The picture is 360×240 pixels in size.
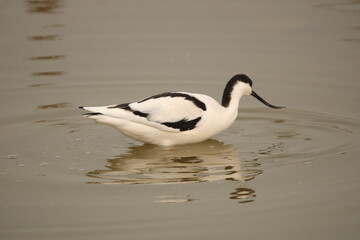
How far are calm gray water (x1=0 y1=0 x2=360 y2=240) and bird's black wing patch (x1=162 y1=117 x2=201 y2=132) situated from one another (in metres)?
0.29

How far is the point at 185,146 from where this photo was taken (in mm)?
9367

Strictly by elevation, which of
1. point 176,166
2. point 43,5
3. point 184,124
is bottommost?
point 176,166

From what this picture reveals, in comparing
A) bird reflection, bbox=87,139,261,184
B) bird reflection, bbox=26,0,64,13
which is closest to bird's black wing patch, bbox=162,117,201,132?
bird reflection, bbox=87,139,261,184

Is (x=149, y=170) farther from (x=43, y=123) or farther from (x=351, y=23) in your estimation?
(x=351, y=23)

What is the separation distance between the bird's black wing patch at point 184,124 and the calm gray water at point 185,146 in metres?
0.29

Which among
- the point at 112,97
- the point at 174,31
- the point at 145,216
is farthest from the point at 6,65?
the point at 145,216

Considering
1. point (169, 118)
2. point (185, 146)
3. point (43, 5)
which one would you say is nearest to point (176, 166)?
point (169, 118)

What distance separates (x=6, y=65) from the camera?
1179 centimetres

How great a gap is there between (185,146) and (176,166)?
0.96 m

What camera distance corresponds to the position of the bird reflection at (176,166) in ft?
26.2

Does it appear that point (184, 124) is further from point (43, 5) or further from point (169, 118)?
point (43, 5)

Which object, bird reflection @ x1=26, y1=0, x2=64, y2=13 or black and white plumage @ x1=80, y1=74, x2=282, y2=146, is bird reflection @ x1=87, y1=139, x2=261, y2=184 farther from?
bird reflection @ x1=26, y1=0, x2=64, y2=13

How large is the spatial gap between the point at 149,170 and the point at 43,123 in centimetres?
214

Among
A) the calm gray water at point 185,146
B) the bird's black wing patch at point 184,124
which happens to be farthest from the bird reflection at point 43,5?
the bird's black wing patch at point 184,124
